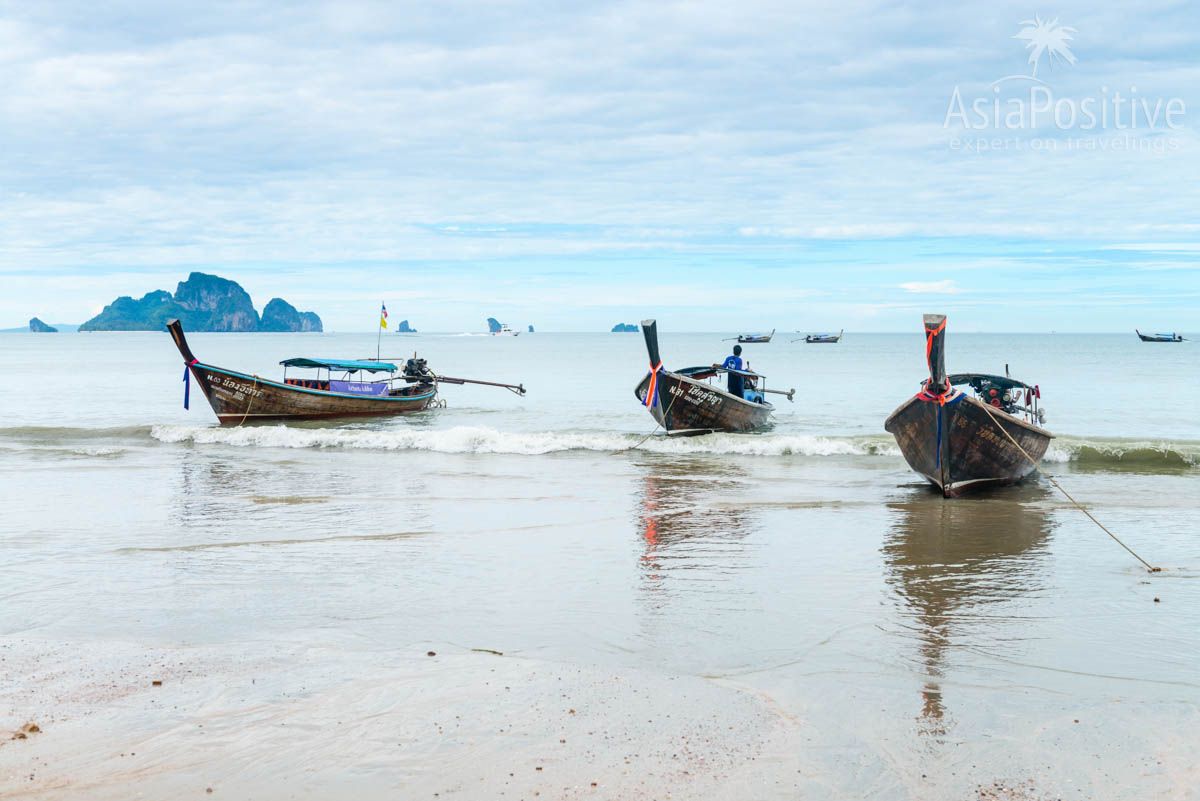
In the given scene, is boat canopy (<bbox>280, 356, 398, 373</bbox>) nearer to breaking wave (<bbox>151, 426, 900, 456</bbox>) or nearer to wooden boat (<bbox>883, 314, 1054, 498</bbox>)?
breaking wave (<bbox>151, 426, 900, 456</bbox>)

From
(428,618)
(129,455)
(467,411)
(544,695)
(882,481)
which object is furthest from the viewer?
(467,411)

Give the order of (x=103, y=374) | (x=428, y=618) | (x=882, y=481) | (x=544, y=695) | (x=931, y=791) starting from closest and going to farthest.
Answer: (x=931, y=791) < (x=544, y=695) < (x=428, y=618) < (x=882, y=481) < (x=103, y=374)

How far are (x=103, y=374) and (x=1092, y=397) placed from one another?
57.9 metres

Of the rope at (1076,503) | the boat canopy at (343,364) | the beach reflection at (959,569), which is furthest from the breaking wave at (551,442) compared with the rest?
the beach reflection at (959,569)

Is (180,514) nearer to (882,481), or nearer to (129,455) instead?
(129,455)

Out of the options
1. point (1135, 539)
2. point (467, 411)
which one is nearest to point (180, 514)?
point (1135, 539)

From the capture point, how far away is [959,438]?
14.4m

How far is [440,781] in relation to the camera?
4.55m

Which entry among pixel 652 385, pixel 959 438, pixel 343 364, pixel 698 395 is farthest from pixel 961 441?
pixel 343 364

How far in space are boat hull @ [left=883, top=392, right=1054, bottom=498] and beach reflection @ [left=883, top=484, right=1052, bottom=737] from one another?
0.37 meters

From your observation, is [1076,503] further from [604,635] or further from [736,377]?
[604,635]

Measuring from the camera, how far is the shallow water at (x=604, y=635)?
4773 mm

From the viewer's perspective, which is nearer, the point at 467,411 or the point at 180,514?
the point at 180,514

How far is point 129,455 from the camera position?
20.8 metres
